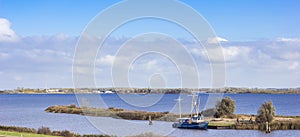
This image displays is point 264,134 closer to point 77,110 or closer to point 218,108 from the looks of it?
point 218,108

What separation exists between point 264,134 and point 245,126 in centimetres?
432

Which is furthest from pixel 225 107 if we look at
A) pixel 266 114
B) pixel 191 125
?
pixel 266 114

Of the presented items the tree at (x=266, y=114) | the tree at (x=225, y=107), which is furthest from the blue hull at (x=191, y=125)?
the tree at (x=225, y=107)

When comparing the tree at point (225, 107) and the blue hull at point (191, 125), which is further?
the tree at point (225, 107)

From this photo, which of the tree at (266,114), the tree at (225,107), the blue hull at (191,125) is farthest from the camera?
the tree at (225,107)

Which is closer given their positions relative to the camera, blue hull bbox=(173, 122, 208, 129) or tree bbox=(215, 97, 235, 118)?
blue hull bbox=(173, 122, 208, 129)

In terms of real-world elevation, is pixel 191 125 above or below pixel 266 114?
below

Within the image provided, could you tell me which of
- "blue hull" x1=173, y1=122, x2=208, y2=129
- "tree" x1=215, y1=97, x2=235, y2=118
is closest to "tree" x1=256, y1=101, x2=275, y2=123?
"blue hull" x1=173, y1=122, x2=208, y2=129

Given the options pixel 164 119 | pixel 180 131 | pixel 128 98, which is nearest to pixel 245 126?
pixel 180 131

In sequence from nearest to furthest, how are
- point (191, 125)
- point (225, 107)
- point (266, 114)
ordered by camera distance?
point (266, 114)
point (191, 125)
point (225, 107)

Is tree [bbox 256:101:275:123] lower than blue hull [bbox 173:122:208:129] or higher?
higher

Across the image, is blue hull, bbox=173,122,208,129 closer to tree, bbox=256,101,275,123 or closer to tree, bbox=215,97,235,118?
tree, bbox=256,101,275,123

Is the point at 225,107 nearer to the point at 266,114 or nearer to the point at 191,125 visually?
the point at 191,125

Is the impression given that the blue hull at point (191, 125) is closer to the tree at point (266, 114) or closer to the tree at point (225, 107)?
the tree at point (266, 114)
